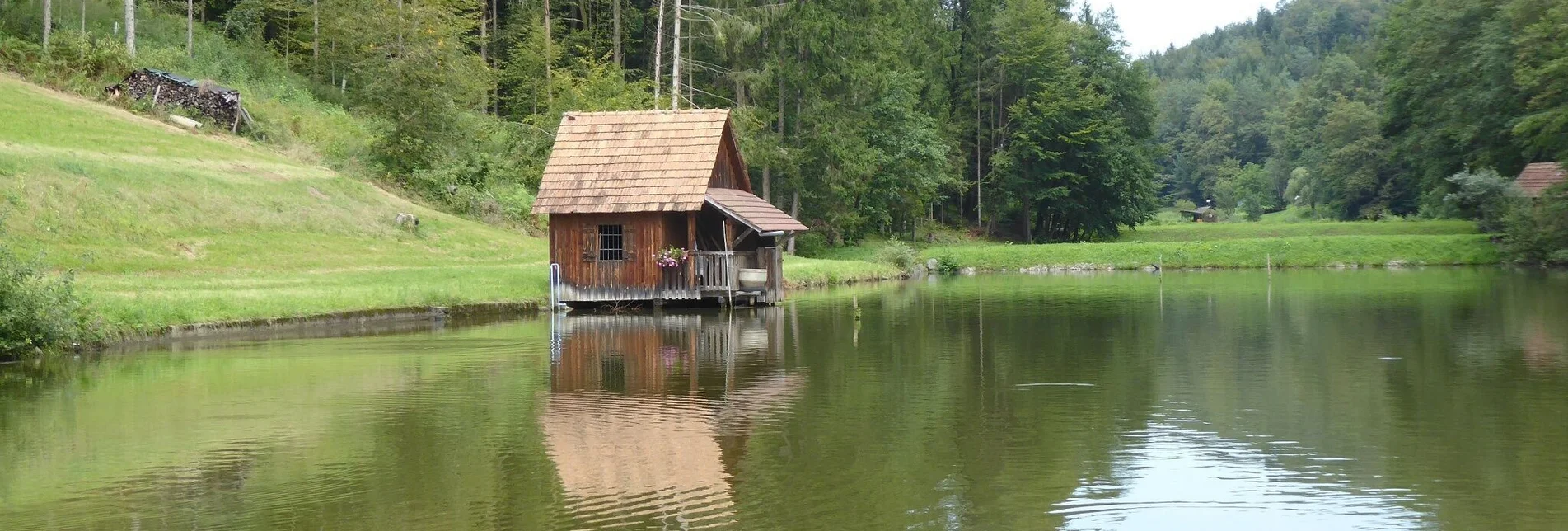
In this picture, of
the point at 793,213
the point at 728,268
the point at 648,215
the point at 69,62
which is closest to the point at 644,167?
the point at 648,215

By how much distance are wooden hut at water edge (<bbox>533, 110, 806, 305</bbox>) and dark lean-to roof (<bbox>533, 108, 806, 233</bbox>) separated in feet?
0.07

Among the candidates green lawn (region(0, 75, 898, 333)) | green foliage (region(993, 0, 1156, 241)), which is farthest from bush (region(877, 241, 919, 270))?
green foliage (region(993, 0, 1156, 241))

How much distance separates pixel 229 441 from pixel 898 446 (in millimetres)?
6952

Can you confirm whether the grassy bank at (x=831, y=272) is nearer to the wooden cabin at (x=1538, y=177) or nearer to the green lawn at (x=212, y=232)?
the green lawn at (x=212, y=232)

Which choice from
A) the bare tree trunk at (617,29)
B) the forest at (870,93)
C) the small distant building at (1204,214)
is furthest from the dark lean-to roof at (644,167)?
the small distant building at (1204,214)

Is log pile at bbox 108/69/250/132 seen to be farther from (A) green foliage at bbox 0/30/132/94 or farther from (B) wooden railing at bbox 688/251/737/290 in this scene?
(B) wooden railing at bbox 688/251/737/290

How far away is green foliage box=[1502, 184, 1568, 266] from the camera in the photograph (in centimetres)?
5162

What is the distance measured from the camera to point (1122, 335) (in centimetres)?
2547

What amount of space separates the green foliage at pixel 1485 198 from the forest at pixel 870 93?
0.70 ft

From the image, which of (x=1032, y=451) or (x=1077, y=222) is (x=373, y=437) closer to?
(x=1032, y=451)

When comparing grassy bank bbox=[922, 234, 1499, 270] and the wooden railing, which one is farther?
grassy bank bbox=[922, 234, 1499, 270]

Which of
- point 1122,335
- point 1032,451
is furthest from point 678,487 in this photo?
point 1122,335

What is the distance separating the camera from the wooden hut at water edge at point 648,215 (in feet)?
112

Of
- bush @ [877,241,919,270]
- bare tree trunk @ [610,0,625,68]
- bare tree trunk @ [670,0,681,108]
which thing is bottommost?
bush @ [877,241,919,270]
